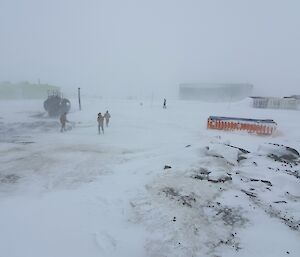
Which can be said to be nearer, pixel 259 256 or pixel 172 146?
pixel 259 256

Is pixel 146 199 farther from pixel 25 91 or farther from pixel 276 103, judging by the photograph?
pixel 25 91

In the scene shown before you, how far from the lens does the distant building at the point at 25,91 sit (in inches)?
2628

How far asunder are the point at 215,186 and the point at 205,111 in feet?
82.7

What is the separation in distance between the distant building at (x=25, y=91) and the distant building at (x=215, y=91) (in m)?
30.3

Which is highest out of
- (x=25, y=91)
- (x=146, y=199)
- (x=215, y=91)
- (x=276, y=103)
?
(x=215, y=91)

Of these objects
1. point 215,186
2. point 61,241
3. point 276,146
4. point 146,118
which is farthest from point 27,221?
point 146,118

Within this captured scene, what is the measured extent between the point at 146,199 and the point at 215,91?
186ft

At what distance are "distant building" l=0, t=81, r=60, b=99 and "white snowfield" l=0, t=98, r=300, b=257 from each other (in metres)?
52.1

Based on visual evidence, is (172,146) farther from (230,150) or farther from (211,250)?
(211,250)

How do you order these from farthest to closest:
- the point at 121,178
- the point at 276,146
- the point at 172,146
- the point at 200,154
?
the point at 172,146 → the point at 276,146 → the point at 200,154 → the point at 121,178

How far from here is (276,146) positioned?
1515 cm

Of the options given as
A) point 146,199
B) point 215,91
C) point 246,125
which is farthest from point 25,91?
point 146,199

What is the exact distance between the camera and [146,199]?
9.19m

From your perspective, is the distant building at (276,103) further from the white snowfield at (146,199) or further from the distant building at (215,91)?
the distant building at (215,91)
